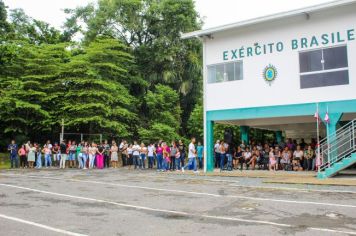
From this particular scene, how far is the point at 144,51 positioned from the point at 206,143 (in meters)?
18.2

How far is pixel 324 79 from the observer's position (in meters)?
17.2

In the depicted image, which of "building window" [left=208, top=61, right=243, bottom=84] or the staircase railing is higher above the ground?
"building window" [left=208, top=61, right=243, bottom=84]

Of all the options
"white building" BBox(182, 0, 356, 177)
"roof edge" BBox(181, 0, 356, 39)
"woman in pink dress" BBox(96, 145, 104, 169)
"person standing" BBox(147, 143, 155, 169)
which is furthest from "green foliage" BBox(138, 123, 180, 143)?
"roof edge" BBox(181, 0, 356, 39)

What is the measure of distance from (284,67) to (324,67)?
1.84 metres

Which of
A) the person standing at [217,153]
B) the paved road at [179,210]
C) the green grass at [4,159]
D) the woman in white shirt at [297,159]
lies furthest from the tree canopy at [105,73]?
the paved road at [179,210]

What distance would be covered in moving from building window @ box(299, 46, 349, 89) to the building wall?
19cm

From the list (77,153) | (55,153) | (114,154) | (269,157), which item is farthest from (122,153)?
(269,157)

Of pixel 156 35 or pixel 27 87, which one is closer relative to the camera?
pixel 27 87

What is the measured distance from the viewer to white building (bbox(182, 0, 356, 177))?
16875 millimetres

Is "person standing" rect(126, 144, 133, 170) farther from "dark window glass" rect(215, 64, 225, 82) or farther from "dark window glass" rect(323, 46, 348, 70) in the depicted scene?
"dark window glass" rect(323, 46, 348, 70)

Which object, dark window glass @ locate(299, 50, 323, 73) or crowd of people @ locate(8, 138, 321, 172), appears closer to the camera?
dark window glass @ locate(299, 50, 323, 73)

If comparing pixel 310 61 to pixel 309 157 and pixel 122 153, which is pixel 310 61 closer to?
pixel 309 157

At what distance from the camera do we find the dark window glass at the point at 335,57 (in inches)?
664

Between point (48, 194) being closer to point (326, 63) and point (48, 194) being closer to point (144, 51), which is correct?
point (326, 63)
